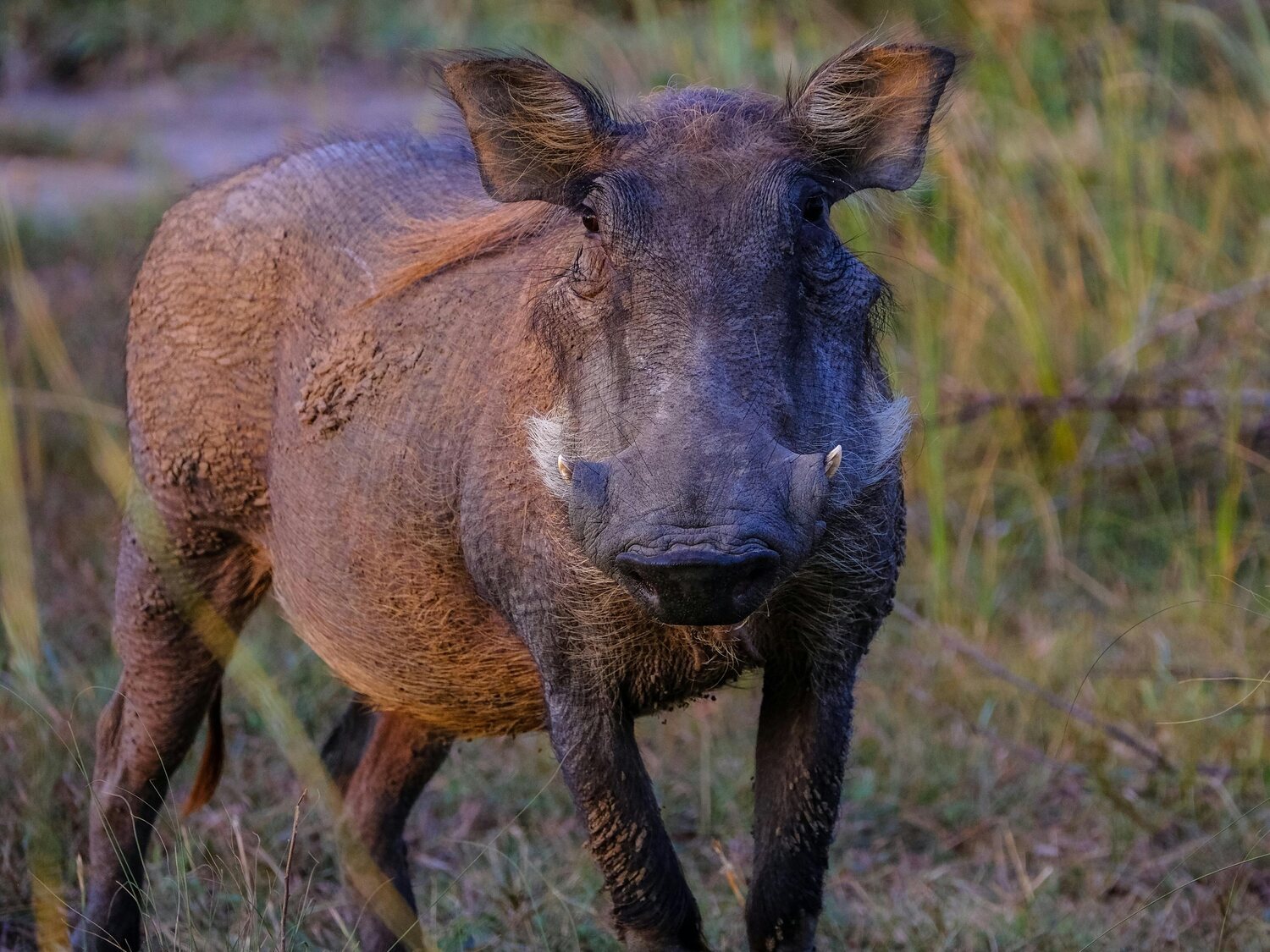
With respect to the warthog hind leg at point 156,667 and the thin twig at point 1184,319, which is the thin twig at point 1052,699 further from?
the warthog hind leg at point 156,667

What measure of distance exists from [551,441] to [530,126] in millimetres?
534

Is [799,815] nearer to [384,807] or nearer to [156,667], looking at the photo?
[384,807]

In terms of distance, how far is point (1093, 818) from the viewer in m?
4.17

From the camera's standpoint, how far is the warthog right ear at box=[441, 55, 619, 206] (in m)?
2.65

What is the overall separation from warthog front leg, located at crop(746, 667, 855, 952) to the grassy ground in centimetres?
29

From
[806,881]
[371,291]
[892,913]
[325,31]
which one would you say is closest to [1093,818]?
[892,913]

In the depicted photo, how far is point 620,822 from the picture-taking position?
267 cm

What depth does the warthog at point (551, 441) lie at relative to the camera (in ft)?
7.81

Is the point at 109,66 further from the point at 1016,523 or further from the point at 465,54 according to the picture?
the point at 465,54

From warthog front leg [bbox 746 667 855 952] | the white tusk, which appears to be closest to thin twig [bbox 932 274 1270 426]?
warthog front leg [bbox 746 667 855 952]

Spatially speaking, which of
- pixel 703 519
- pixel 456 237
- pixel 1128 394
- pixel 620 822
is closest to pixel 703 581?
pixel 703 519

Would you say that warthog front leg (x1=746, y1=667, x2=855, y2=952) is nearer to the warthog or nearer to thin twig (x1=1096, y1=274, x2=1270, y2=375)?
the warthog

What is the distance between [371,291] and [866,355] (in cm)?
100

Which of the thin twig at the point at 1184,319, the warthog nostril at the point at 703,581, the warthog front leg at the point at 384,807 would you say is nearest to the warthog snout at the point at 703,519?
the warthog nostril at the point at 703,581
